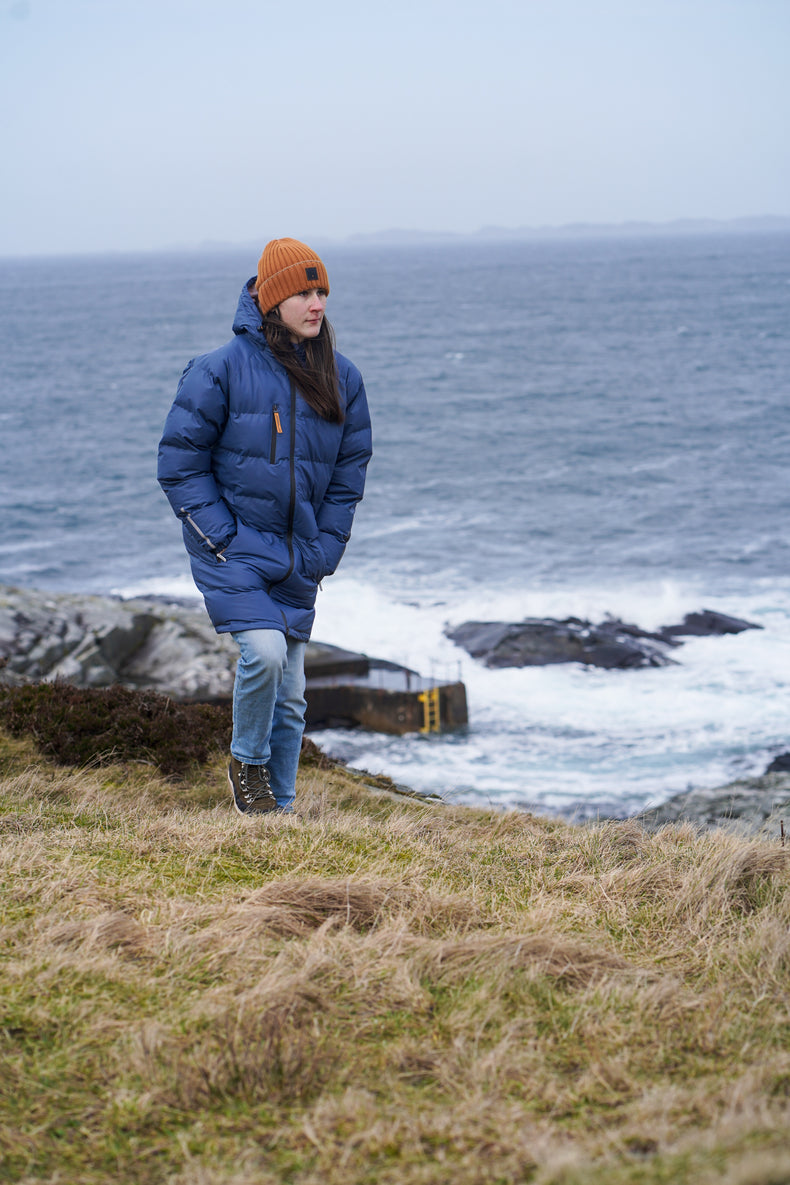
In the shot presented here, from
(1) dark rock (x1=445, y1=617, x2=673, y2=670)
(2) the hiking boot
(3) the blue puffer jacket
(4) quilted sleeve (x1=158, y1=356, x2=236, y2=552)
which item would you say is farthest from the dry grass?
(1) dark rock (x1=445, y1=617, x2=673, y2=670)

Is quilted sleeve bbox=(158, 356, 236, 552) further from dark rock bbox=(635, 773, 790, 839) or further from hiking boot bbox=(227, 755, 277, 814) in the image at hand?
dark rock bbox=(635, 773, 790, 839)

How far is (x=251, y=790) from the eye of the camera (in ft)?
16.7

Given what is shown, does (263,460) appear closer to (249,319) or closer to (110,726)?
(249,319)

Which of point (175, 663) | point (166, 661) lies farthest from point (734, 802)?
point (166, 661)

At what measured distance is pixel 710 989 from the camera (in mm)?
3174

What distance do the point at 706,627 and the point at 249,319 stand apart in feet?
75.0

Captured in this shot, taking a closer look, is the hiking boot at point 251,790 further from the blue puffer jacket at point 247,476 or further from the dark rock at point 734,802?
the dark rock at point 734,802

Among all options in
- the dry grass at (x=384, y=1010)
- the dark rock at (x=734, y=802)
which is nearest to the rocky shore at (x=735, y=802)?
the dark rock at (x=734, y=802)

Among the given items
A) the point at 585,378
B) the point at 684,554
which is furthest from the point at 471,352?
the point at 684,554

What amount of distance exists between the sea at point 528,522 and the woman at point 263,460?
6.58 ft

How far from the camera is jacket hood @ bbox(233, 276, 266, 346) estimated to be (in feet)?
15.6

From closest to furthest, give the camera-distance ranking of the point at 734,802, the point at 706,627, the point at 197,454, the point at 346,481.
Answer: the point at 197,454 < the point at 346,481 < the point at 734,802 < the point at 706,627

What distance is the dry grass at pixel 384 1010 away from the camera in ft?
7.81

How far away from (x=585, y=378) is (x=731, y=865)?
245 feet
